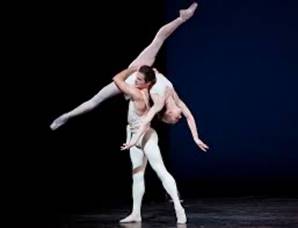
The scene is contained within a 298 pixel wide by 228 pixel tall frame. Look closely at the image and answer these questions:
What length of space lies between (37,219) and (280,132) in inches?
100.0

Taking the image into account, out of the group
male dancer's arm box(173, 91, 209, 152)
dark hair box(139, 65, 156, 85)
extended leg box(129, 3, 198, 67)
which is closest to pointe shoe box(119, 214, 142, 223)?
male dancer's arm box(173, 91, 209, 152)

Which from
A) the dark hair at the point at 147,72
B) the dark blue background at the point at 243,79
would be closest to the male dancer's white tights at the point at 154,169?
the dark hair at the point at 147,72

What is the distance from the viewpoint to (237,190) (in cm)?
656

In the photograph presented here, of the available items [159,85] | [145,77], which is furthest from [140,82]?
[159,85]

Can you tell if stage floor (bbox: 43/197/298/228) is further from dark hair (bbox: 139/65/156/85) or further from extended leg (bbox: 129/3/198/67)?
extended leg (bbox: 129/3/198/67)

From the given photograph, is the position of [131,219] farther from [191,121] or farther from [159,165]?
[191,121]

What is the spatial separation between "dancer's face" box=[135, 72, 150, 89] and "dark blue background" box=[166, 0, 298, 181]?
2060mm

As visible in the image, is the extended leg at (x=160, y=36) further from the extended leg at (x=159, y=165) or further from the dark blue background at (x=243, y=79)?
the dark blue background at (x=243, y=79)

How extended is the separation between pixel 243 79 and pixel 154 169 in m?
2.25

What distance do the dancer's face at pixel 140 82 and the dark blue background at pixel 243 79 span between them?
2.06m

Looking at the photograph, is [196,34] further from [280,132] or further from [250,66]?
[280,132]

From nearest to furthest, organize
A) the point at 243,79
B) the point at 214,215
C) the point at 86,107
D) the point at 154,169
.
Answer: the point at 154,169
the point at 214,215
the point at 86,107
the point at 243,79

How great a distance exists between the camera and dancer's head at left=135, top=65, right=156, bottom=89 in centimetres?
446

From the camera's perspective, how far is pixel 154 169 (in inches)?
180
